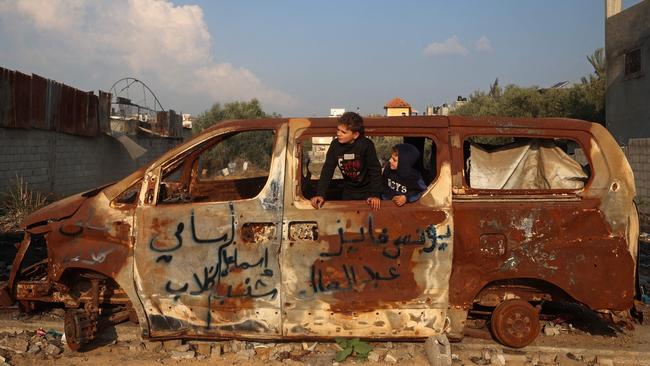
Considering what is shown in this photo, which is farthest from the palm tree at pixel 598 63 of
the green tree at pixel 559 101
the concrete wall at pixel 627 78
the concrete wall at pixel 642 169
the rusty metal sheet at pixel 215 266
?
the rusty metal sheet at pixel 215 266

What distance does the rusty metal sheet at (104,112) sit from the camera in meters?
16.4

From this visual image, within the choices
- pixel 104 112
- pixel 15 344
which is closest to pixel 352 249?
pixel 15 344

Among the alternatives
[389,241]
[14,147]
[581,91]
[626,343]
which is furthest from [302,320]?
[581,91]

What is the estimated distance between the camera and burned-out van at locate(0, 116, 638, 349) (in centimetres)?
403

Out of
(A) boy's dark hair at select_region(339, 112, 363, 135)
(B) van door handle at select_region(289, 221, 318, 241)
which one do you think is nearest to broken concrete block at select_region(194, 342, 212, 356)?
(B) van door handle at select_region(289, 221, 318, 241)

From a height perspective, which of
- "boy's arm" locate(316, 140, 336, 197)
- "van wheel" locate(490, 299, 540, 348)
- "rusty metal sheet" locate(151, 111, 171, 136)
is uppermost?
"rusty metal sheet" locate(151, 111, 171, 136)

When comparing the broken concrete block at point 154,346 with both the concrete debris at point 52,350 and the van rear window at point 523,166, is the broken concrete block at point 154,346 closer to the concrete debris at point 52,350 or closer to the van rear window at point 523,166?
the concrete debris at point 52,350

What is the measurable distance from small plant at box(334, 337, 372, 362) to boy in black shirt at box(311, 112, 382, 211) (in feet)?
3.70

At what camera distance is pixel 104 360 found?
13.5 ft

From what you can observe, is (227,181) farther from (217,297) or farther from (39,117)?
(39,117)

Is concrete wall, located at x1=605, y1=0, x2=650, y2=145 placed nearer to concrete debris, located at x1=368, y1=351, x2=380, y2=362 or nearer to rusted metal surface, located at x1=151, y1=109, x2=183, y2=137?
rusted metal surface, located at x1=151, y1=109, x2=183, y2=137

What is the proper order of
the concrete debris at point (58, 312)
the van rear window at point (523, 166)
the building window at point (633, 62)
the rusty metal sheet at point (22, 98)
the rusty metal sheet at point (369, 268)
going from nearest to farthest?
the rusty metal sheet at point (369, 268)
the van rear window at point (523, 166)
the concrete debris at point (58, 312)
the rusty metal sheet at point (22, 98)
the building window at point (633, 62)

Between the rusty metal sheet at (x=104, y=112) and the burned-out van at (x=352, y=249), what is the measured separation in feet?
43.7

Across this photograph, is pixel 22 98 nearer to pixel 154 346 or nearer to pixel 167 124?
pixel 167 124
